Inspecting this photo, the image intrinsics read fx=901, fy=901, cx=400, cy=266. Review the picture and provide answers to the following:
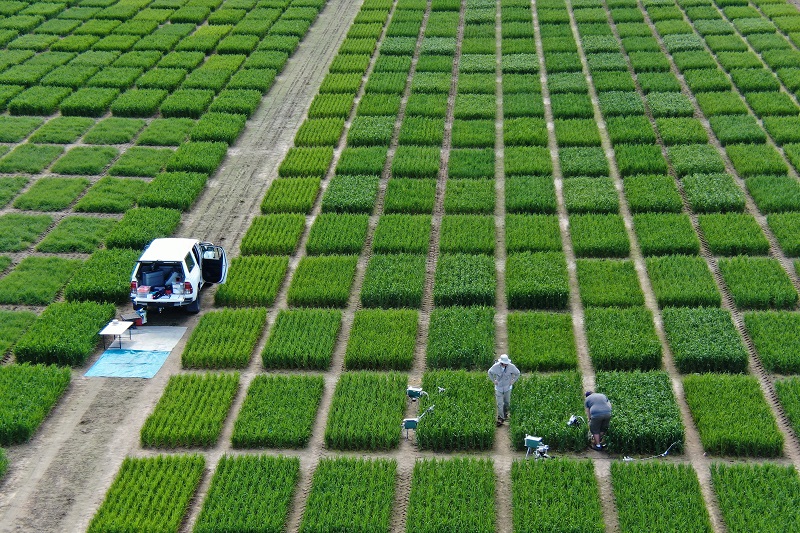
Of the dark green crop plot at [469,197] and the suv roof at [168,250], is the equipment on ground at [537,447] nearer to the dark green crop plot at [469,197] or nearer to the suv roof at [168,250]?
the suv roof at [168,250]

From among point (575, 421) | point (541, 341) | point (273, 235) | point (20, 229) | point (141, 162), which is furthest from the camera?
point (141, 162)

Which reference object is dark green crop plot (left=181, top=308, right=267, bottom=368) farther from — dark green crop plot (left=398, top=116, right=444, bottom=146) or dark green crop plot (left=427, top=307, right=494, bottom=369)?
dark green crop plot (left=398, top=116, right=444, bottom=146)

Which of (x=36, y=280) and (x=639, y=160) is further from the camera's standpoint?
(x=639, y=160)

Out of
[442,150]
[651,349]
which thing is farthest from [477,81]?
[651,349]

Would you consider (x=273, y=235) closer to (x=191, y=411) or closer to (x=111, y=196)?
(x=111, y=196)

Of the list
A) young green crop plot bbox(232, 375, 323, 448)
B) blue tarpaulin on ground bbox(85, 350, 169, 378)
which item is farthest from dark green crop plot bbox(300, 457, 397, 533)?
blue tarpaulin on ground bbox(85, 350, 169, 378)

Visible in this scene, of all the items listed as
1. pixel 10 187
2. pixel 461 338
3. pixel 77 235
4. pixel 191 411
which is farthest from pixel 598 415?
pixel 10 187

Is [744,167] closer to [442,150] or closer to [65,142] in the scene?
[442,150]
